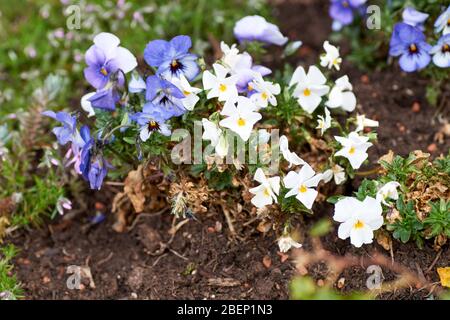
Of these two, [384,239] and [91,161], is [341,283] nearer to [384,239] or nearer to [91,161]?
[384,239]

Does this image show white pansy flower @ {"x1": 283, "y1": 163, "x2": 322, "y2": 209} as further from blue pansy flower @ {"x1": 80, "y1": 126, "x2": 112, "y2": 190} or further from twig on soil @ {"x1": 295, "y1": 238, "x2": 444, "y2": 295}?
blue pansy flower @ {"x1": 80, "y1": 126, "x2": 112, "y2": 190}

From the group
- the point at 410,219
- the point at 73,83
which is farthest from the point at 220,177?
the point at 73,83

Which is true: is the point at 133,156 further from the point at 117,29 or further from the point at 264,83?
the point at 117,29

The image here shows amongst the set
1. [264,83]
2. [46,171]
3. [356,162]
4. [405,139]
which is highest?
[264,83]

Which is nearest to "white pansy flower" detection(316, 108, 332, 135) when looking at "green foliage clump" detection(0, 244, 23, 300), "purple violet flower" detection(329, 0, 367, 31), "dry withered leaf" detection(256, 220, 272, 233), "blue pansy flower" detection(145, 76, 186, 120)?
"dry withered leaf" detection(256, 220, 272, 233)

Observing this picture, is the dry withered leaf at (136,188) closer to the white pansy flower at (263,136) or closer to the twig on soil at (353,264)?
the white pansy flower at (263,136)

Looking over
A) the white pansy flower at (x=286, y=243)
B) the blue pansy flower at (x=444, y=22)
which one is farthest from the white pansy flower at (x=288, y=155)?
the blue pansy flower at (x=444, y=22)
